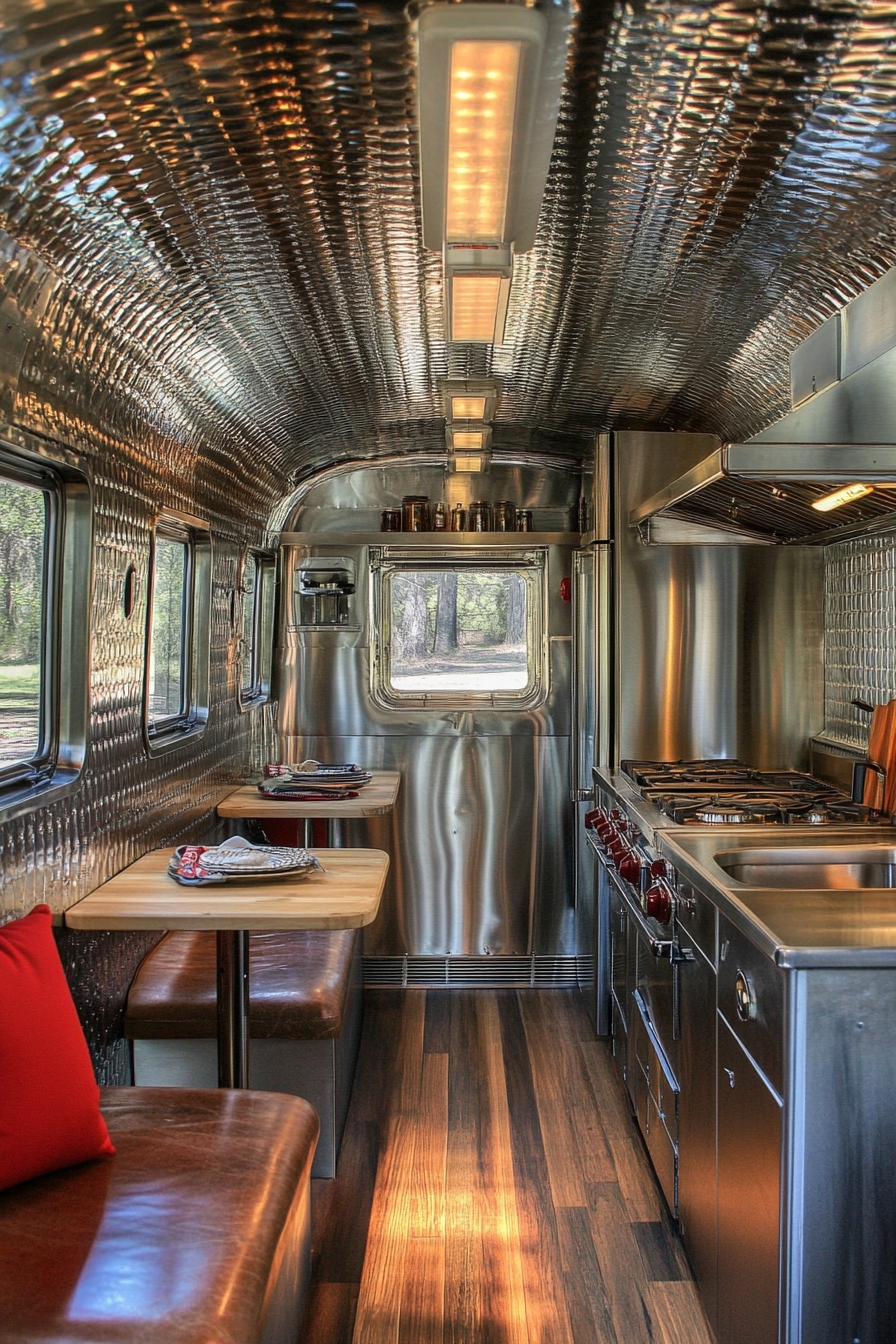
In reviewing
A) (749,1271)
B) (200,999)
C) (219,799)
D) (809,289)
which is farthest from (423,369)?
(749,1271)

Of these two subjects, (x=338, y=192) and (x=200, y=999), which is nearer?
(x=338, y=192)

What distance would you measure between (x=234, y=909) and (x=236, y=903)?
0.21ft

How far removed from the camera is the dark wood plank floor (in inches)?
102

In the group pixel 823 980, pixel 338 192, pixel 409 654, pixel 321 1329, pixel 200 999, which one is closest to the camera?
pixel 823 980

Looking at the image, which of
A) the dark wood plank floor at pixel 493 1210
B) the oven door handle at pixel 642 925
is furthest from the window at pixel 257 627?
the oven door handle at pixel 642 925

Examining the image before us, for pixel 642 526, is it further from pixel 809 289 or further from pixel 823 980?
pixel 823 980

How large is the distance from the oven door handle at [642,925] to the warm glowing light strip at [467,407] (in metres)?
1.74

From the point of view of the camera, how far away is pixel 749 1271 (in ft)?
6.93

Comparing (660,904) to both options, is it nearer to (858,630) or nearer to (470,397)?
(858,630)

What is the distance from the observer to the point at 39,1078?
1982 millimetres

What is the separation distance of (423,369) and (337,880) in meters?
2.11

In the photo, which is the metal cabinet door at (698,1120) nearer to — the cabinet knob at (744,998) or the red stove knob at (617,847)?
the cabinet knob at (744,998)

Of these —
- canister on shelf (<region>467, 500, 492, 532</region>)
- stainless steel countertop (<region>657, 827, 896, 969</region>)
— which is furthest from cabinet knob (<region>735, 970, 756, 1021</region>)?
canister on shelf (<region>467, 500, 492, 532</region>)

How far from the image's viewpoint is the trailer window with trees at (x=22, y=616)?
2590 mm
